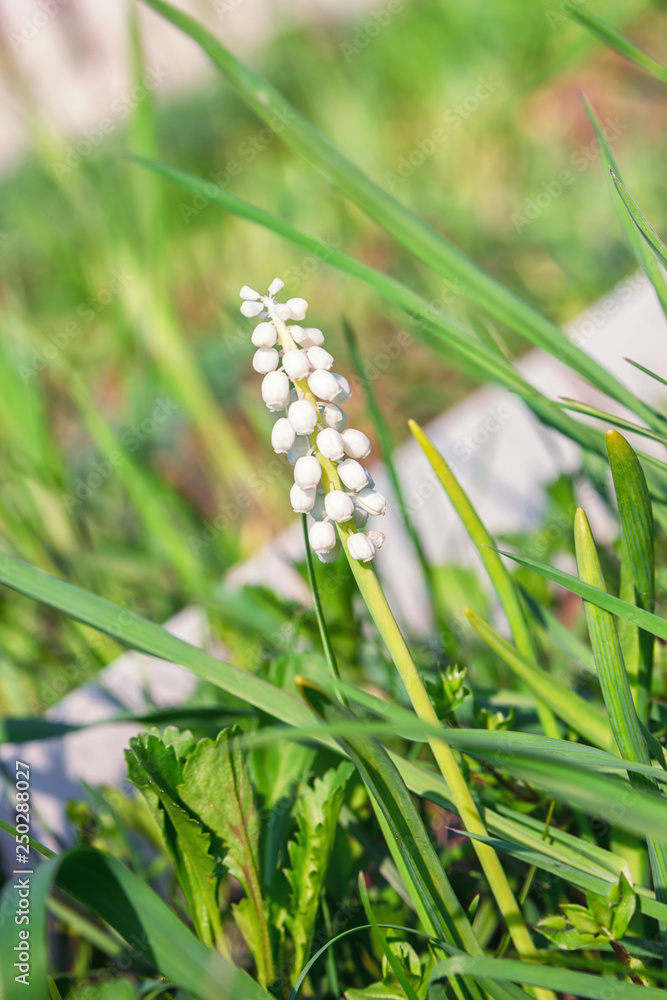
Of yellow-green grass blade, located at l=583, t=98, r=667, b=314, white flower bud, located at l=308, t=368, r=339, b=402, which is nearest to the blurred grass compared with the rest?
yellow-green grass blade, located at l=583, t=98, r=667, b=314

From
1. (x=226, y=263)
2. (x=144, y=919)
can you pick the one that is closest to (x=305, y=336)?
(x=144, y=919)

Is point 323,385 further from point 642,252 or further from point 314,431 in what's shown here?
point 642,252

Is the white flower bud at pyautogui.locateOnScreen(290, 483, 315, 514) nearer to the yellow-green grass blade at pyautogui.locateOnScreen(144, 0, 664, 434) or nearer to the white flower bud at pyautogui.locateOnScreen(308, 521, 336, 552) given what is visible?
the white flower bud at pyautogui.locateOnScreen(308, 521, 336, 552)

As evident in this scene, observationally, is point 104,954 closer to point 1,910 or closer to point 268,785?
point 268,785

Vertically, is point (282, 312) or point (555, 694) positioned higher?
point (282, 312)

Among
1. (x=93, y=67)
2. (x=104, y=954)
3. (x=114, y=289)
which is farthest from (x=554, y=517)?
(x=93, y=67)

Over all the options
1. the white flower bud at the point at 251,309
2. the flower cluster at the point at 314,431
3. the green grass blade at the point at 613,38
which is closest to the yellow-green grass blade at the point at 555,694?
the flower cluster at the point at 314,431
